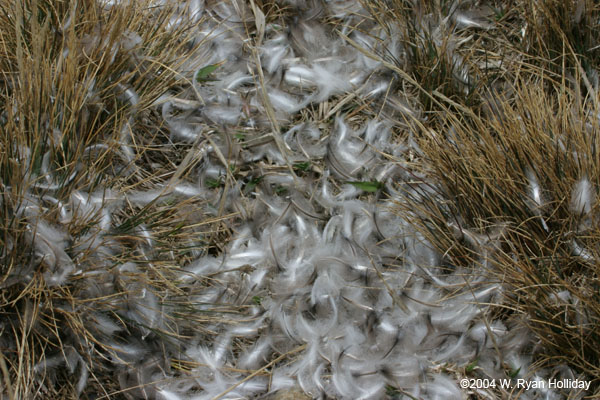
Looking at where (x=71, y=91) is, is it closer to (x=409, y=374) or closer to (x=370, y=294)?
(x=370, y=294)

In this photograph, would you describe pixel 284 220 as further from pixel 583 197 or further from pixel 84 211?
pixel 583 197

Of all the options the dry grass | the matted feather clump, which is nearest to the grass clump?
the matted feather clump

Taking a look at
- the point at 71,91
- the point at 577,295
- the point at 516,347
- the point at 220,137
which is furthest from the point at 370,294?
the point at 71,91

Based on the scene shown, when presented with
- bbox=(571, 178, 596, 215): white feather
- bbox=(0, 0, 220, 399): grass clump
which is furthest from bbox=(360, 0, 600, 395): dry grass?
bbox=(0, 0, 220, 399): grass clump

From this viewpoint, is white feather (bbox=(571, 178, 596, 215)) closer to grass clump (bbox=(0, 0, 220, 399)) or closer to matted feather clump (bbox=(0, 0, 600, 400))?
matted feather clump (bbox=(0, 0, 600, 400))

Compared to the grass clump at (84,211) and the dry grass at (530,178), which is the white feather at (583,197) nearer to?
the dry grass at (530,178)

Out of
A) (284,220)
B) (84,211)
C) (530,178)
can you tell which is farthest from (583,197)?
(84,211)

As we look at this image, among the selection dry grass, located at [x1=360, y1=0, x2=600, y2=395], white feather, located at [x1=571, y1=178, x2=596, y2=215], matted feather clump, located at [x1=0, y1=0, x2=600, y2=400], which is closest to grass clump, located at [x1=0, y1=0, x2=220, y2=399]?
matted feather clump, located at [x1=0, y1=0, x2=600, y2=400]

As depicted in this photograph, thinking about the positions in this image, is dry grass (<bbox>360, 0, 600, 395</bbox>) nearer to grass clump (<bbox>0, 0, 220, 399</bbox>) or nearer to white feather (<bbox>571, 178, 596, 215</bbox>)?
white feather (<bbox>571, 178, 596, 215</bbox>)
